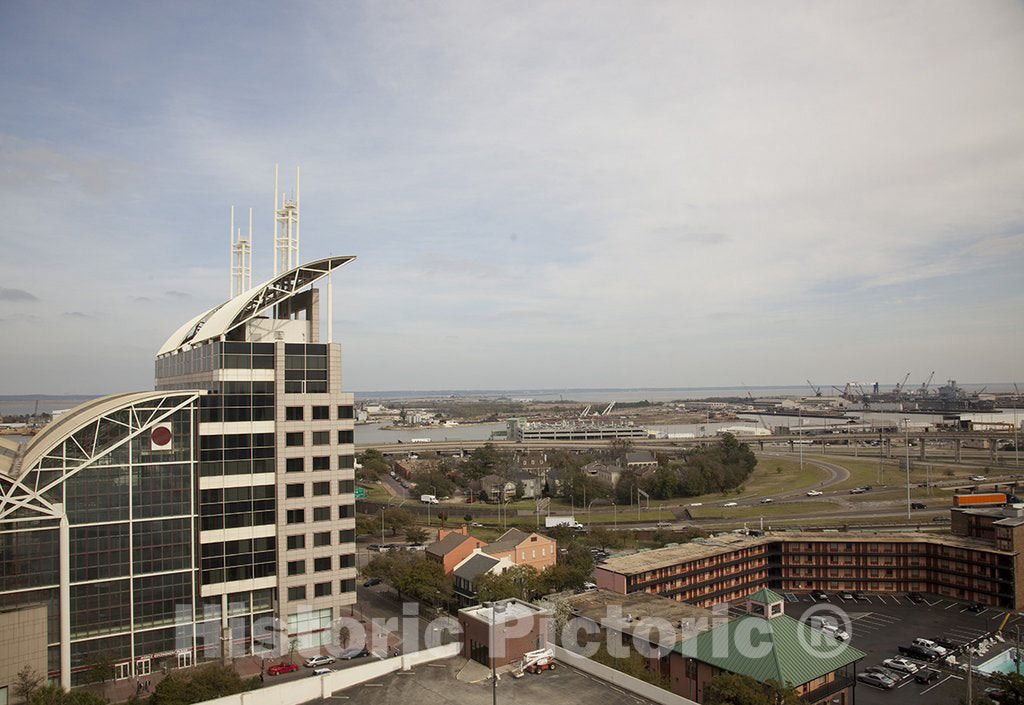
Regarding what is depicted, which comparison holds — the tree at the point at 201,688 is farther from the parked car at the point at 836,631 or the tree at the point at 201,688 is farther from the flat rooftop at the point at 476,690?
the parked car at the point at 836,631

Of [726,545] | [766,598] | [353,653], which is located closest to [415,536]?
[726,545]

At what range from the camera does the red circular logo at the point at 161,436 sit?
1331 inches

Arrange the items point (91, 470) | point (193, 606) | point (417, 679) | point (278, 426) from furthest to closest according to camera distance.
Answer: point (278, 426)
point (193, 606)
point (91, 470)
point (417, 679)

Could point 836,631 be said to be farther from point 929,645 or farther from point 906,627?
point 906,627

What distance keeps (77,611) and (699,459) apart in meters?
85.0

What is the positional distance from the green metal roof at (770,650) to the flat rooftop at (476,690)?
9.85 meters

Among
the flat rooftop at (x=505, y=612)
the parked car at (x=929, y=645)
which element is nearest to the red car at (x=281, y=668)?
the flat rooftop at (x=505, y=612)

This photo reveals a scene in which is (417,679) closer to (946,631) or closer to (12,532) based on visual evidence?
(12,532)

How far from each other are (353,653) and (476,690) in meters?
16.6

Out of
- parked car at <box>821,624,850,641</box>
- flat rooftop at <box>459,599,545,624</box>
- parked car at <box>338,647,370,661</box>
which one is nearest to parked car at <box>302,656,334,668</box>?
parked car at <box>338,647,370,661</box>

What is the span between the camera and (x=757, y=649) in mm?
29594

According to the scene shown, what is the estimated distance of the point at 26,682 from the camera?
88.9 feet

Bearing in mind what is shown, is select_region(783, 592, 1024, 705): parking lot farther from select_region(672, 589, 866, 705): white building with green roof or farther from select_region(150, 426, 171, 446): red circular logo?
select_region(150, 426, 171, 446): red circular logo

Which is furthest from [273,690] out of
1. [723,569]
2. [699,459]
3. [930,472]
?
[930,472]
